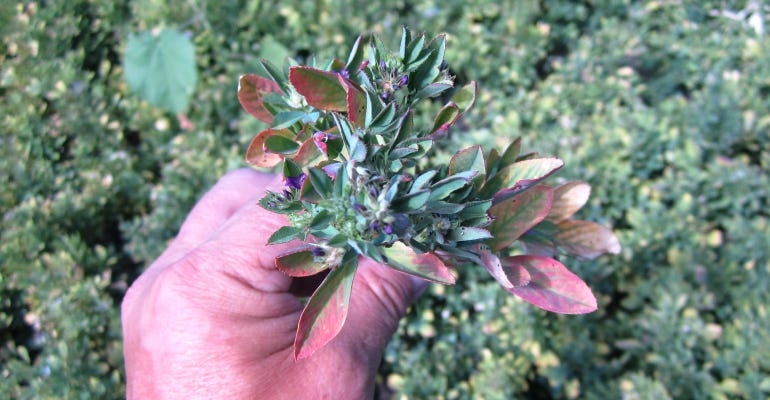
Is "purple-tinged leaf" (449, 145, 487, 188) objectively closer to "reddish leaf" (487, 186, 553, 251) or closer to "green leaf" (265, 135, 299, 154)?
"reddish leaf" (487, 186, 553, 251)

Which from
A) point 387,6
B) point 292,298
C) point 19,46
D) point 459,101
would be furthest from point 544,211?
point 19,46

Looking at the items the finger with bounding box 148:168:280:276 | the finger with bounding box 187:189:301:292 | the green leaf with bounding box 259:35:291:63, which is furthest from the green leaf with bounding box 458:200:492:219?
the green leaf with bounding box 259:35:291:63

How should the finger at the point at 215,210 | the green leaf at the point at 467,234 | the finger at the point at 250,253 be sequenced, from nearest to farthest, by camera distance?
the green leaf at the point at 467,234 → the finger at the point at 250,253 → the finger at the point at 215,210

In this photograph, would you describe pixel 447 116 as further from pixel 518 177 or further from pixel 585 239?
pixel 585 239

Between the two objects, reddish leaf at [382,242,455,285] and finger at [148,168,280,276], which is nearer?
reddish leaf at [382,242,455,285]

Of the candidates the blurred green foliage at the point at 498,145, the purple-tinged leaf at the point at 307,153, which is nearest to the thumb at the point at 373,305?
the purple-tinged leaf at the point at 307,153

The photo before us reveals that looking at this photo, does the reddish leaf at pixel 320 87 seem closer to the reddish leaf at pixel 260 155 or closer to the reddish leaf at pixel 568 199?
the reddish leaf at pixel 260 155

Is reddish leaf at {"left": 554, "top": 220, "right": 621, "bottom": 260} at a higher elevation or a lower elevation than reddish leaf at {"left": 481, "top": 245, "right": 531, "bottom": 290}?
lower

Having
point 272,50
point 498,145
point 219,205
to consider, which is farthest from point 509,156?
point 272,50
